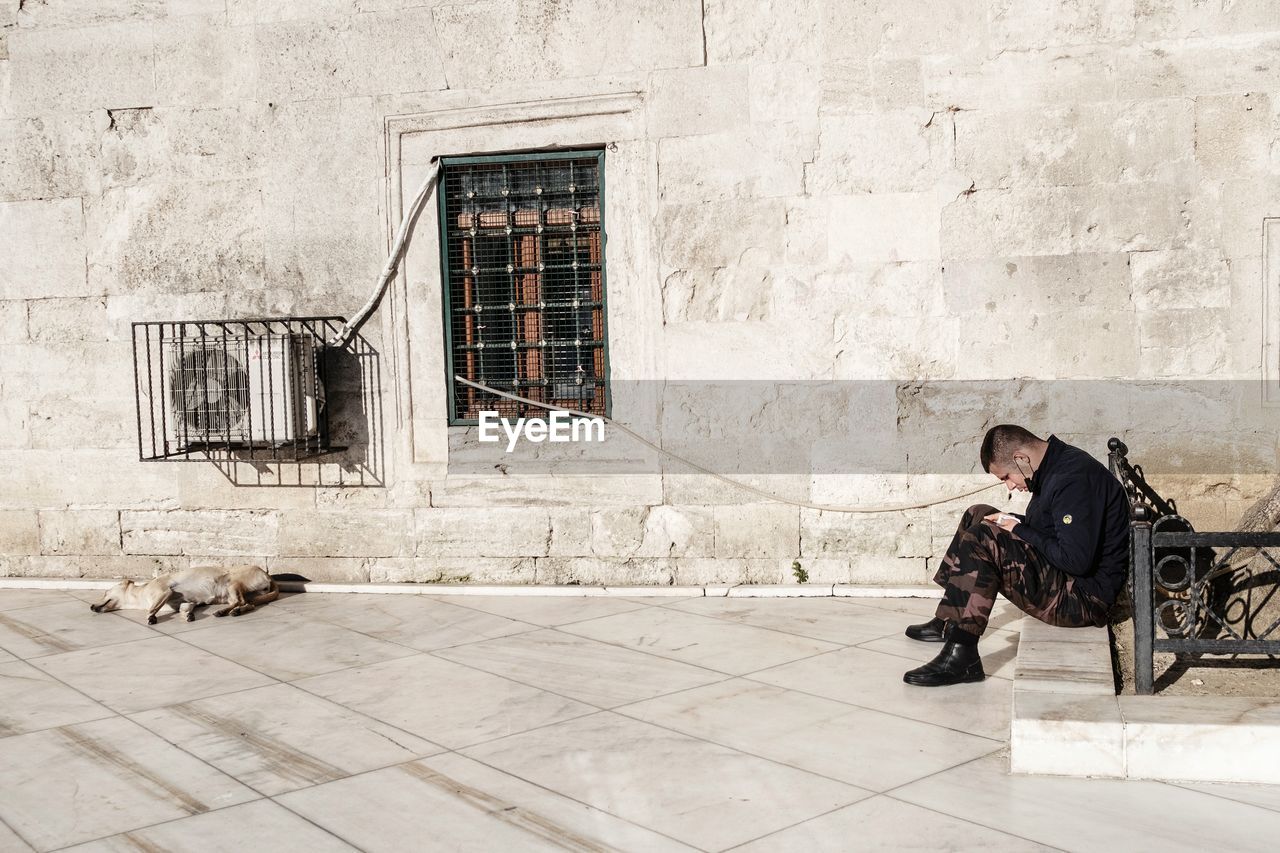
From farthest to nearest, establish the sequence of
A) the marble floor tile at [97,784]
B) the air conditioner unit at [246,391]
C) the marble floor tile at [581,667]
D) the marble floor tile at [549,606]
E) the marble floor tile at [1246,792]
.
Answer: the air conditioner unit at [246,391]
the marble floor tile at [549,606]
the marble floor tile at [581,667]
the marble floor tile at [97,784]
the marble floor tile at [1246,792]

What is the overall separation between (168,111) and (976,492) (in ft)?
17.4

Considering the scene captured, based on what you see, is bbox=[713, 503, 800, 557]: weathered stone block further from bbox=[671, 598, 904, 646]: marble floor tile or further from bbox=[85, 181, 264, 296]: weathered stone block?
bbox=[85, 181, 264, 296]: weathered stone block

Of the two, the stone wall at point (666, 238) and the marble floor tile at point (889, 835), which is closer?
the marble floor tile at point (889, 835)

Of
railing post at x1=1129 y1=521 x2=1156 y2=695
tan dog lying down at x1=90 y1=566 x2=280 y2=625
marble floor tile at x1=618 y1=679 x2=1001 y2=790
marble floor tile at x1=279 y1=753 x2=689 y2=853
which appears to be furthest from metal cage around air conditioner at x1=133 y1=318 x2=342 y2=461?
railing post at x1=1129 y1=521 x2=1156 y2=695

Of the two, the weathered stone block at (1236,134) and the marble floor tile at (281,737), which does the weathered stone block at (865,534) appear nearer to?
the weathered stone block at (1236,134)

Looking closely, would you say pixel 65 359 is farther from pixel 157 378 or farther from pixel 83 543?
pixel 83 543

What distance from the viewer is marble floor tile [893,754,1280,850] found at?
3.11m

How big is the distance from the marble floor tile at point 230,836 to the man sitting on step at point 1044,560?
7.94 feet

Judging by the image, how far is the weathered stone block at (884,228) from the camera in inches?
247

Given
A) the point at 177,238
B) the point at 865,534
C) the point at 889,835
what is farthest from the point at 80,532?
the point at 889,835

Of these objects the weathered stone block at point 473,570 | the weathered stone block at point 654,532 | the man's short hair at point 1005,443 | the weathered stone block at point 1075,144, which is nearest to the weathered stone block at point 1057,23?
the weathered stone block at point 1075,144

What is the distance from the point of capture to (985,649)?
5180 millimetres

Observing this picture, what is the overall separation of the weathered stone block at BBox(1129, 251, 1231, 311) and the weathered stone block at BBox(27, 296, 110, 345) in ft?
19.5

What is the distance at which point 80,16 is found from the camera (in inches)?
285
